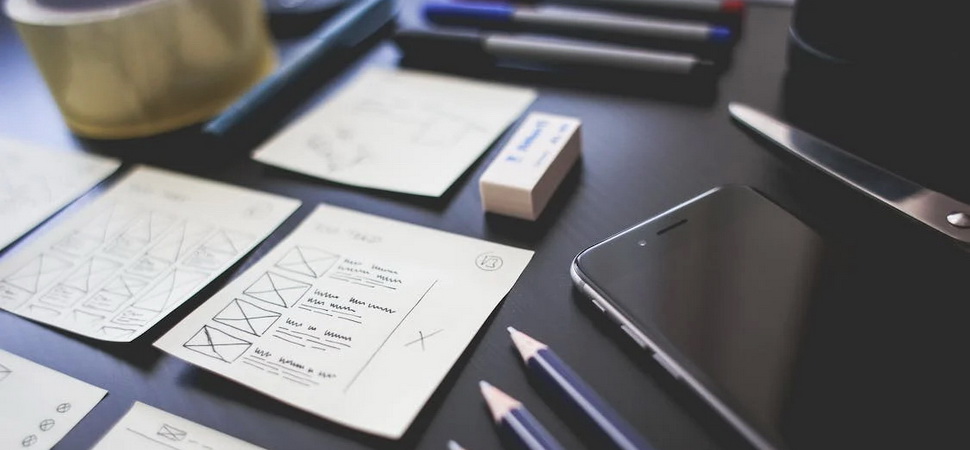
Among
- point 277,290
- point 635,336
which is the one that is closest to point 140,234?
point 277,290

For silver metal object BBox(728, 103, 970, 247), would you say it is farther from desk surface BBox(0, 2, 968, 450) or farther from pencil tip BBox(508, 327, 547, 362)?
pencil tip BBox(508, 327, 547, 362)

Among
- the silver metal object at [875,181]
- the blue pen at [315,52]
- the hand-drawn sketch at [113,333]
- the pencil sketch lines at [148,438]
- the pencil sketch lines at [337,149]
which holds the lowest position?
the pencil sketch lines at [148,438]

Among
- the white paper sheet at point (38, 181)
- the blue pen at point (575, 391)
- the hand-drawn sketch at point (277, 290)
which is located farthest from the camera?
the white paper sheet at point (38, 181)

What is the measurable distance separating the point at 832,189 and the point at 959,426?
0.18m

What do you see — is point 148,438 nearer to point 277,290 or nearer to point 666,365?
point 277,290

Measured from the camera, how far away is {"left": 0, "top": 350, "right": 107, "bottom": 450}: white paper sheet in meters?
0.35

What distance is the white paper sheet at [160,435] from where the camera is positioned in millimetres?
338

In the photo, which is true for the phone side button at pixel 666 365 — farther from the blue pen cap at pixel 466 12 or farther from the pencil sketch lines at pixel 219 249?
the blue pen cap at pixel 466 12

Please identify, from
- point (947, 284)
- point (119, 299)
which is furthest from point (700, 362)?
point (119, 299)

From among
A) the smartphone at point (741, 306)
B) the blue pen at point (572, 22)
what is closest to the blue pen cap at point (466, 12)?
the blue pen at point (572, 22)

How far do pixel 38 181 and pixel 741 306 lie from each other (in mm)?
515

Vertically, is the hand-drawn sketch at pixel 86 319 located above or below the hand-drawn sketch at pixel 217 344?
below

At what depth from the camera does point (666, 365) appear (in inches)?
13.1

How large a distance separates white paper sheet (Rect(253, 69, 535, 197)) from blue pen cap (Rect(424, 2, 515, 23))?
0.07 meters
